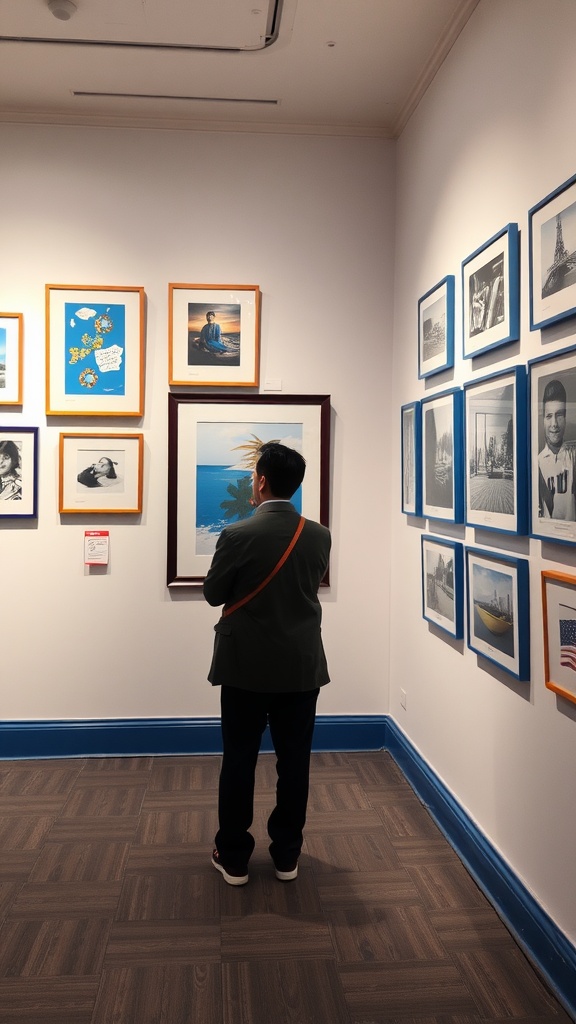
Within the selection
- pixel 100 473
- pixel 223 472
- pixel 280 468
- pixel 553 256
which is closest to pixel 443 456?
pixel 280 468

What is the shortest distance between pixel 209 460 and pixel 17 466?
99 centimetres

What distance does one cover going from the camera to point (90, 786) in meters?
3.58

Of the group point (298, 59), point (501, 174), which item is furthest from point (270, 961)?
point (298, 59)

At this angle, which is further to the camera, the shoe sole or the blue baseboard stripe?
the blue baseboard stripe

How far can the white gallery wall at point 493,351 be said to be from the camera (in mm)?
2145

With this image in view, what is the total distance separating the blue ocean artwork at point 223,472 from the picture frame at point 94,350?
43 cm

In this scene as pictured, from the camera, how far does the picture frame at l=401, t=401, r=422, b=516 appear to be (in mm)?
3525

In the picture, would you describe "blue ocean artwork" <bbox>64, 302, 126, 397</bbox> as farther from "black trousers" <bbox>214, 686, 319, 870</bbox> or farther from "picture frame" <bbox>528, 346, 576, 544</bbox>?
"picture frame" <bbox>528, 346, 576, 544</bbox>

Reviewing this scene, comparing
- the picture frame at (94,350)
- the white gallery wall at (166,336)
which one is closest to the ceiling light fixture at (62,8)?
the white gallery wall at (166,336)

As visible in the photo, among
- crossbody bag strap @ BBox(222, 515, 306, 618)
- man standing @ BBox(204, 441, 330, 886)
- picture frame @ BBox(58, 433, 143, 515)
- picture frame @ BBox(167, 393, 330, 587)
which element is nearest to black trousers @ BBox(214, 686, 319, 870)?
man standing @ BBox(204, 441, 330, 886)

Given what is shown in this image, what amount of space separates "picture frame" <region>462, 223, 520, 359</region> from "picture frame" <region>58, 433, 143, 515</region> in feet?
6.17

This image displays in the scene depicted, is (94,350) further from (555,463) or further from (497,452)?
(555,463)

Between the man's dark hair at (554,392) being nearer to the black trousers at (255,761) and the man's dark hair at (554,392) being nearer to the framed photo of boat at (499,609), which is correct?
the framed photo of boat at (499,609)

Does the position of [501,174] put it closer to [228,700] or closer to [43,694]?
[228,700]
